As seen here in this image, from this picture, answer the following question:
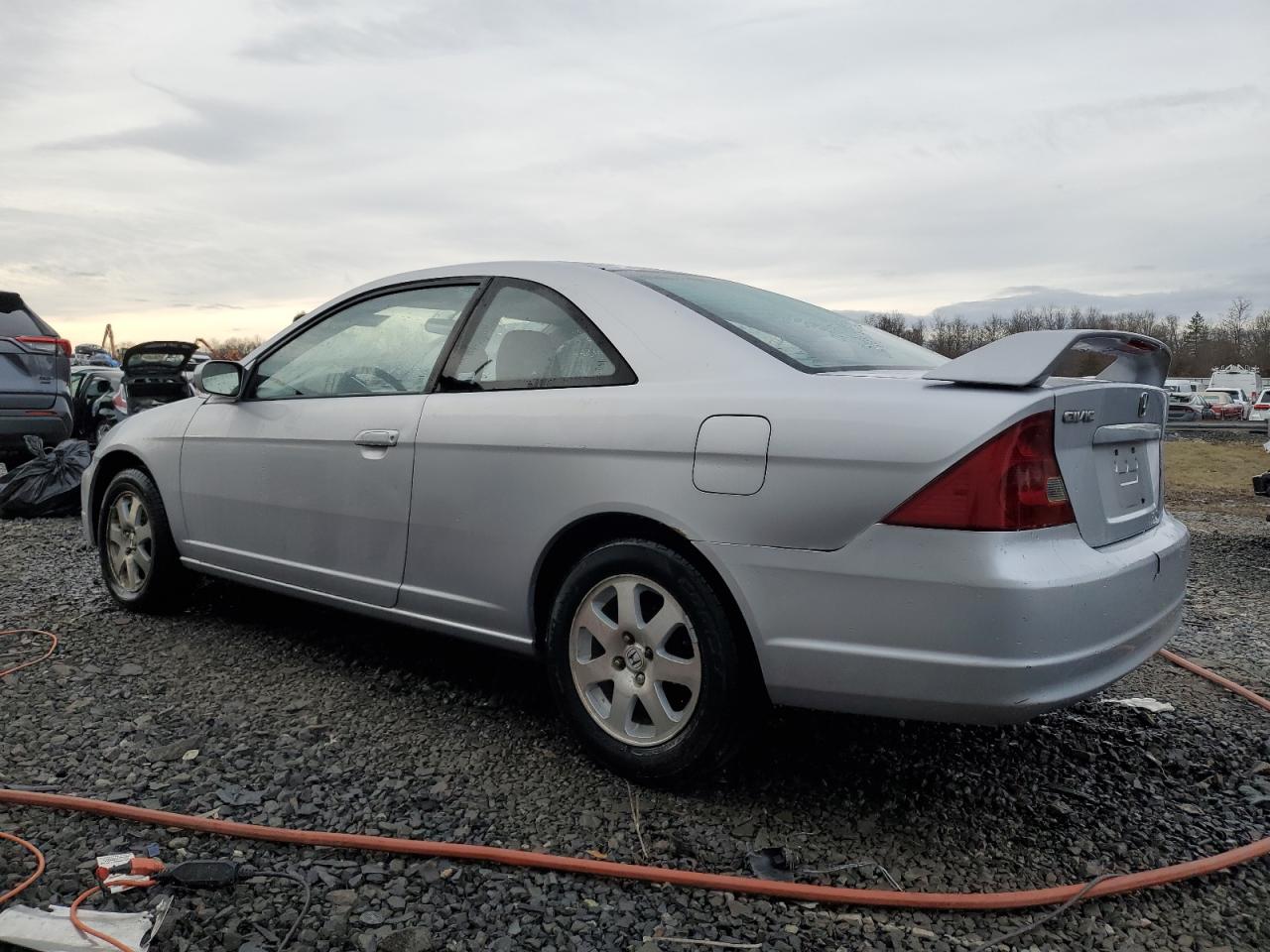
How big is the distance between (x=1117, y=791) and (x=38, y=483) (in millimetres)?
8395

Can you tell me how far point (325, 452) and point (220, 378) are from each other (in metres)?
0.85

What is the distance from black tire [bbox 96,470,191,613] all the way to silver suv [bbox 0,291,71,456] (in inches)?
221

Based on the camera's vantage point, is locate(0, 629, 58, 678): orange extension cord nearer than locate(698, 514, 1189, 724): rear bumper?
No

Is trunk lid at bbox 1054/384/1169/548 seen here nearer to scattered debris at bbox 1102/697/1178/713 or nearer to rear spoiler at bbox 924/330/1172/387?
rear spoiler at bbox 924/330/1172/387

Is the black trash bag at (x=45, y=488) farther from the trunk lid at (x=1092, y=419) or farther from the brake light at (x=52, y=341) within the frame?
the trunk lid at (x=1092, y=419)

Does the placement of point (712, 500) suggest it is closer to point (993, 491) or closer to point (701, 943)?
point (993, 491)

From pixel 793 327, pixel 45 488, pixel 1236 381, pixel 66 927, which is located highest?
pixel 793 327

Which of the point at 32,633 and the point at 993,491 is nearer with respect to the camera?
the point at 993,491

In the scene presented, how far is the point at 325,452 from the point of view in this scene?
365 centimetres

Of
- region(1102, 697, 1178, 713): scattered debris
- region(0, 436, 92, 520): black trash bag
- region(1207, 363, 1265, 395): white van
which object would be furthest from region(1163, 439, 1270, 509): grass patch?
region(1207, 363, 1265, 395): white van

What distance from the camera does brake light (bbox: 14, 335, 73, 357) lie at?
378 inches

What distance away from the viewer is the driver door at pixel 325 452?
3.48 m

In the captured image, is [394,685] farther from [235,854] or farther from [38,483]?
[38,483]

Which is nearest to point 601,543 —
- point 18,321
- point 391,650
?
point 391,650
